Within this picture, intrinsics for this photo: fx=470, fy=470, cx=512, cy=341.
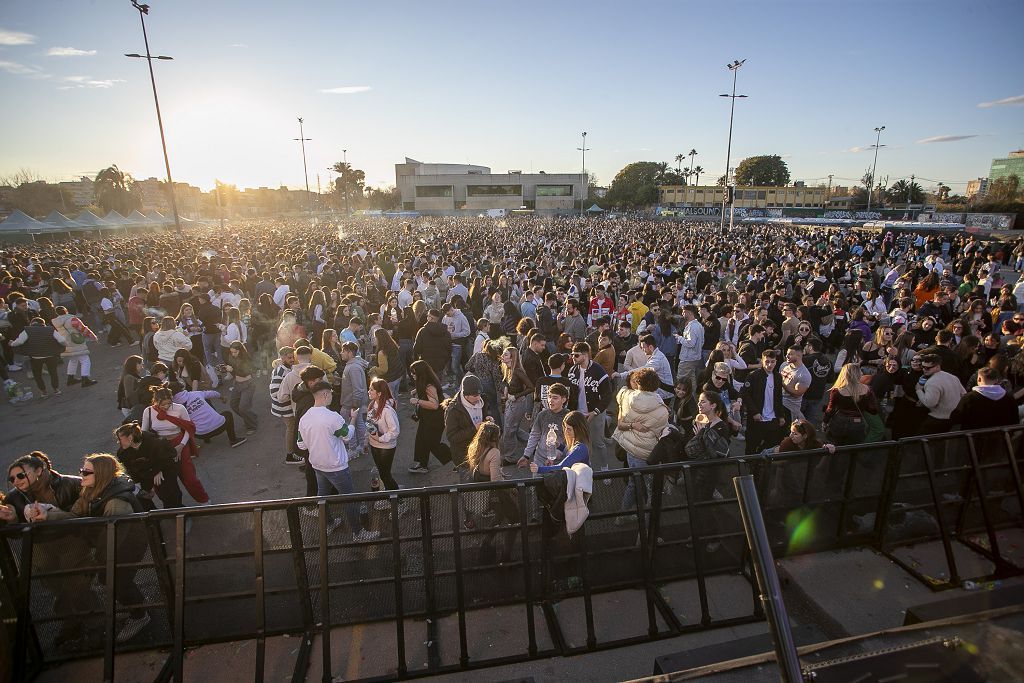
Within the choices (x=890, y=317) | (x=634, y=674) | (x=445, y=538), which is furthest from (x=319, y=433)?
(x=890, y=317)

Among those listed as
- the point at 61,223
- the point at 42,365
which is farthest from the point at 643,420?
the point at 61,223

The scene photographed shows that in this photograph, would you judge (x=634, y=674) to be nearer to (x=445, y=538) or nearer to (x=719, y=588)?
(x=719, y=588)

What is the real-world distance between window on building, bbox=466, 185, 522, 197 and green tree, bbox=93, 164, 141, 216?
56858 mm

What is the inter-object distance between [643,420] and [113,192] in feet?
323

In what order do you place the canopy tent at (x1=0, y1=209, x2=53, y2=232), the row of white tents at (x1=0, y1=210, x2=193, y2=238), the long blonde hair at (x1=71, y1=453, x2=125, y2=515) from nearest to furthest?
the long blonde hair at (x1=71, y1=453, x2=125, y2=515)
the canopy tent at (x1=0, y1=209, x2=53, y2=232)
the row of white tents at (x1=0, y1=210, x2=193, y2=238)

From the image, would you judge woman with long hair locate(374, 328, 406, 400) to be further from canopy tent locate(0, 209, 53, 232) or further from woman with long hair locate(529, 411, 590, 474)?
canopy tent locate(0, 209, 53, 232)

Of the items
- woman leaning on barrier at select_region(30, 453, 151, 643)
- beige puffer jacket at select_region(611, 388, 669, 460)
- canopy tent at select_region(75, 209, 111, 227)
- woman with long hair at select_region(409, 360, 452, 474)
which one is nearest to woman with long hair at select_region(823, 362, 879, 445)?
beige puffer jacket at select_region(611, 388, 669, 460)

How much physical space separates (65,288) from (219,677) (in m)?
14.0

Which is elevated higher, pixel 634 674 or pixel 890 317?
pixel 890 317

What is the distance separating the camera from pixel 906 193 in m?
85.4

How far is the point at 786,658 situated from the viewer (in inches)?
49.4

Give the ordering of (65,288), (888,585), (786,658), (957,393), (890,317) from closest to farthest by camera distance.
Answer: (786,658), (888,585), (957,393), (890,317), (65,288)

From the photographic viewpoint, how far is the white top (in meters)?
4.48

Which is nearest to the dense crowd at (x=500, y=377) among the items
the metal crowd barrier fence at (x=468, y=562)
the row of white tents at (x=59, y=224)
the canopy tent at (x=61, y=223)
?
the metal crowd barrier fence at (x=468, y=562)
